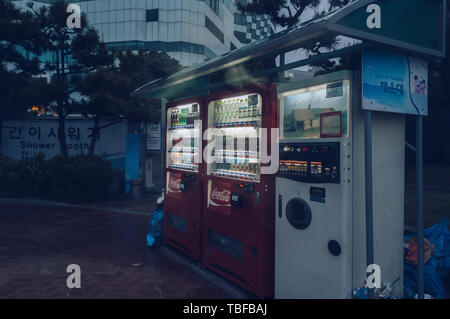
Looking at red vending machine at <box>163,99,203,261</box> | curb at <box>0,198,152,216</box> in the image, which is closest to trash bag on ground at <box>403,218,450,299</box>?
red vending machine at <box>163,99,203,261</box>

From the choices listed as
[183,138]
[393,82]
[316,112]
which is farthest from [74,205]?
[393,82]

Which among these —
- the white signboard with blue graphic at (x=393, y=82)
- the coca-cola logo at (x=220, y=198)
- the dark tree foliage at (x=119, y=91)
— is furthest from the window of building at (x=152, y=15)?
the white signboard with blue graphic at (x=393, y=82)

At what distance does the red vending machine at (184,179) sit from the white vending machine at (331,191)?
153cm

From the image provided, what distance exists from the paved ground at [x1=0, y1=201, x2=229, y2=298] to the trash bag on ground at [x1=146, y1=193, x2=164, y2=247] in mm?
161

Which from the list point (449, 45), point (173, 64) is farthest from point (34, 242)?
point (449, 45)

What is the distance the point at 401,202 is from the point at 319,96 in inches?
53.8

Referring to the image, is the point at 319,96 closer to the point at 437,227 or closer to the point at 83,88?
the point at 437,227

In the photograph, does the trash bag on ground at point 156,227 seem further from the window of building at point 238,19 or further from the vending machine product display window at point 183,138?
the window of building at point 238,19

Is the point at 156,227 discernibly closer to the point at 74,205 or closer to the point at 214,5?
the point at 74,205

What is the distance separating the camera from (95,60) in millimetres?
11320

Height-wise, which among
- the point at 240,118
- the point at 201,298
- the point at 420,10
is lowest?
the point at 201,298

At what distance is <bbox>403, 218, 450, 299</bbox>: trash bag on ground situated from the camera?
380 centimetres

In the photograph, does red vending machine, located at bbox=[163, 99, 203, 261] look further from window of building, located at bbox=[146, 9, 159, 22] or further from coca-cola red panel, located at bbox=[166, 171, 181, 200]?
window of building, located at bbox=[146, 9, 159, 22]

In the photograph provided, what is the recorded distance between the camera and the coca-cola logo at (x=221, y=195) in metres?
4.25
